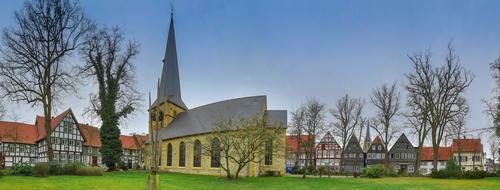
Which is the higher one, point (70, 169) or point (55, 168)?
point (55, 168)

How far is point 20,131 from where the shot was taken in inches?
2265

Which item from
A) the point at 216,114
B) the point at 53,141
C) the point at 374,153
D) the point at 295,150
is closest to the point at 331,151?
the point at 374,153

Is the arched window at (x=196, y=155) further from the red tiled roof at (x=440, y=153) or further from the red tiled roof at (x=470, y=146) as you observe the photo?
the red tiled roof at (x=440, y=153)

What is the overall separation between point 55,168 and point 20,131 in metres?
30.8

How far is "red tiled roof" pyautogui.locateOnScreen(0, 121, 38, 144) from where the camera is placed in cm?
5525

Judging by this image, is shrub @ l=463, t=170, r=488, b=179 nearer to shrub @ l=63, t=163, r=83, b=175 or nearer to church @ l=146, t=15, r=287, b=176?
church @ l=146, t=15, r=287, b=176

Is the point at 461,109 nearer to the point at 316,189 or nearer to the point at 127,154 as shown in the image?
the point at 316,189

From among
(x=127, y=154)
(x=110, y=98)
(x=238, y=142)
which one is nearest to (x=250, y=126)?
(x=238, y=142)

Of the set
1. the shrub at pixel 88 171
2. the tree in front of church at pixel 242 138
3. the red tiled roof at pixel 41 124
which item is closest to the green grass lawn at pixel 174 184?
the shrub at pixel 88 171

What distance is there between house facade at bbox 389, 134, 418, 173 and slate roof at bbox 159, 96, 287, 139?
4783 cm

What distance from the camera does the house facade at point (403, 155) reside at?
84375 mm

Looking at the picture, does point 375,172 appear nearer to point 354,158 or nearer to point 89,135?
point 89,135

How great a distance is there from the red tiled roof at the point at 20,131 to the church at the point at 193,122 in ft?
64.8

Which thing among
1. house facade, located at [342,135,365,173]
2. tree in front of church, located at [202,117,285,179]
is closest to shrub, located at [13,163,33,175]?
tree in front of church, located at [202,117,285,179]
